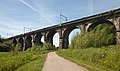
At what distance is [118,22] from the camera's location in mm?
43875

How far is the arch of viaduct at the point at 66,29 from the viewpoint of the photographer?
44.8 metres

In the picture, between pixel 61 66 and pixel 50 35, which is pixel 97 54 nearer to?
pixel 61 66

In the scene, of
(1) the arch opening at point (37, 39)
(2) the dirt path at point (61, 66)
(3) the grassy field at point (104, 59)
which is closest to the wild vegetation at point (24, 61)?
(2) the dirt path at point (61, 66)

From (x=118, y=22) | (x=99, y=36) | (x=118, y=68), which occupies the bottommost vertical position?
(x=118, y=68)

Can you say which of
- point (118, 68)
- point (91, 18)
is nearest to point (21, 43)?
point (91, 18)

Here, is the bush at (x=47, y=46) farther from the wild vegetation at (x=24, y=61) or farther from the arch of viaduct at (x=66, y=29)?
the arch of viaduct at (x=66, y=29)

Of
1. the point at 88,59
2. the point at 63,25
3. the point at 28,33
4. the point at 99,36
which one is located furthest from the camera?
the point at 28,33

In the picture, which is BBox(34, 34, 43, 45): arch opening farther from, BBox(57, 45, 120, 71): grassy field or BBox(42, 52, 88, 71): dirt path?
BBox(42, 52, 88, 71): dirt path

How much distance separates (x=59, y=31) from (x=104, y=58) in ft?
139

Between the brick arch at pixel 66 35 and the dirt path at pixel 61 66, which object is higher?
the brick arch at pixel 66 35

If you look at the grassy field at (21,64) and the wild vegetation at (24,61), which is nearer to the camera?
the grassy field at (21,64)

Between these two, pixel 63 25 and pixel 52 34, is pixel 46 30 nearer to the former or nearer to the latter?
pixel 52 34

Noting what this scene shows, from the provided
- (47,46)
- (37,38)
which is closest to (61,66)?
(47,46)

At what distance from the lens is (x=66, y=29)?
192 feet
